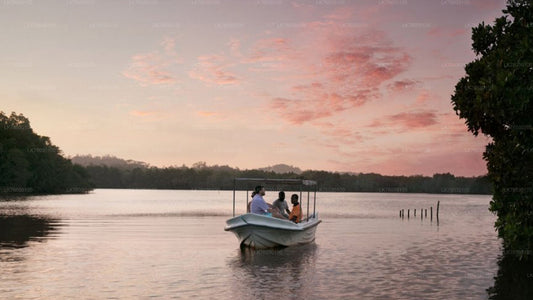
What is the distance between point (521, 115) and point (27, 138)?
136472 mm

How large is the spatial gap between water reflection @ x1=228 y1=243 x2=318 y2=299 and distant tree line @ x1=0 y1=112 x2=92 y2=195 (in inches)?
4108

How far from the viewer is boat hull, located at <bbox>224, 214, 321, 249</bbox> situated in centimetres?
2634

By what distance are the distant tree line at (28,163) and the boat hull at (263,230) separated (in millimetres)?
103095

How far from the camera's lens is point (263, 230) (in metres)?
26.8

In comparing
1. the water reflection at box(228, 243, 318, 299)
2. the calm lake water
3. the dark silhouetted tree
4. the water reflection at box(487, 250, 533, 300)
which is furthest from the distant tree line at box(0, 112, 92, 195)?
the dark silhouetted tree

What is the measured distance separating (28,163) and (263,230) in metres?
109

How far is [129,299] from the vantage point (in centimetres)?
1538

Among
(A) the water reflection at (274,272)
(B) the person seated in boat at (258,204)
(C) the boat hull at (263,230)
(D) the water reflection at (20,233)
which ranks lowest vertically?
(D) the water reflection at (20,233)

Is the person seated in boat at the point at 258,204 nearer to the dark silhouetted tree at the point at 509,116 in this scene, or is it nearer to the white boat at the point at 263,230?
the white boat at the point at 263,230

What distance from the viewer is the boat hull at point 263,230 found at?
26.3m

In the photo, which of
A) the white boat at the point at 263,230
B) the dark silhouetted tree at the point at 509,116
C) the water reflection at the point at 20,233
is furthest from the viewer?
the water reflection at the point at 20,233

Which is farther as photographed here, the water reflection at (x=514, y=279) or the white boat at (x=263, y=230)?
the white boat at (x=263, y=230)

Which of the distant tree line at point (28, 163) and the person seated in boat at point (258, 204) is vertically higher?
the distant tree line at point (28, 163)

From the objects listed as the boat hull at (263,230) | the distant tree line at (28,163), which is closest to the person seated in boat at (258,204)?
the boat hull at (263,230)
